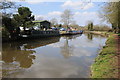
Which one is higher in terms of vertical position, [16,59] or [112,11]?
[112,11]

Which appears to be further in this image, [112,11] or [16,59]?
[112,11]

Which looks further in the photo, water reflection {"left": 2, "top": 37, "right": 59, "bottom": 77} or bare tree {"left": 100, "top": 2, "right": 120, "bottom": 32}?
bare tree {"left": 100, "top": 2, "right": 120, "bottom": 32}

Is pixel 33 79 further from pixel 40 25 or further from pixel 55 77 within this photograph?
pixel 40 25

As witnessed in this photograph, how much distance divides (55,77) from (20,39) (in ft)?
49.0

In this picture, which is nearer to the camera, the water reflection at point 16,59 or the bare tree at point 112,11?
the water reflection at point 16,59

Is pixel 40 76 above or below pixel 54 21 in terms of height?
below

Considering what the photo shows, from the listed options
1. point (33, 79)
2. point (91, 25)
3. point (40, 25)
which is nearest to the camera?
point (33, 79)

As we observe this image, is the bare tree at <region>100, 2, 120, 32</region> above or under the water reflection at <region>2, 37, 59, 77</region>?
above

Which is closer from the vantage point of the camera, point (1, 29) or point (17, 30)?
point (1, 29)

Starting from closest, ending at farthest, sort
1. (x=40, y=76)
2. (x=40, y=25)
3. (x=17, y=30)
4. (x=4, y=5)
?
(x=40, y=76), (x=4, y=5), (x=17, y=30), (x=40, y=25)

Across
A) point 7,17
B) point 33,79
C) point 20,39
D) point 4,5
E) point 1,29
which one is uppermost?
point 4,5

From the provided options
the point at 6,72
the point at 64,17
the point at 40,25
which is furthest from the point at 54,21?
the point at 6,72

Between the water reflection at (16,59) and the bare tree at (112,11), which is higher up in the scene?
the bare tree at (112,11)

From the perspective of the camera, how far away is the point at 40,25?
127 feet
